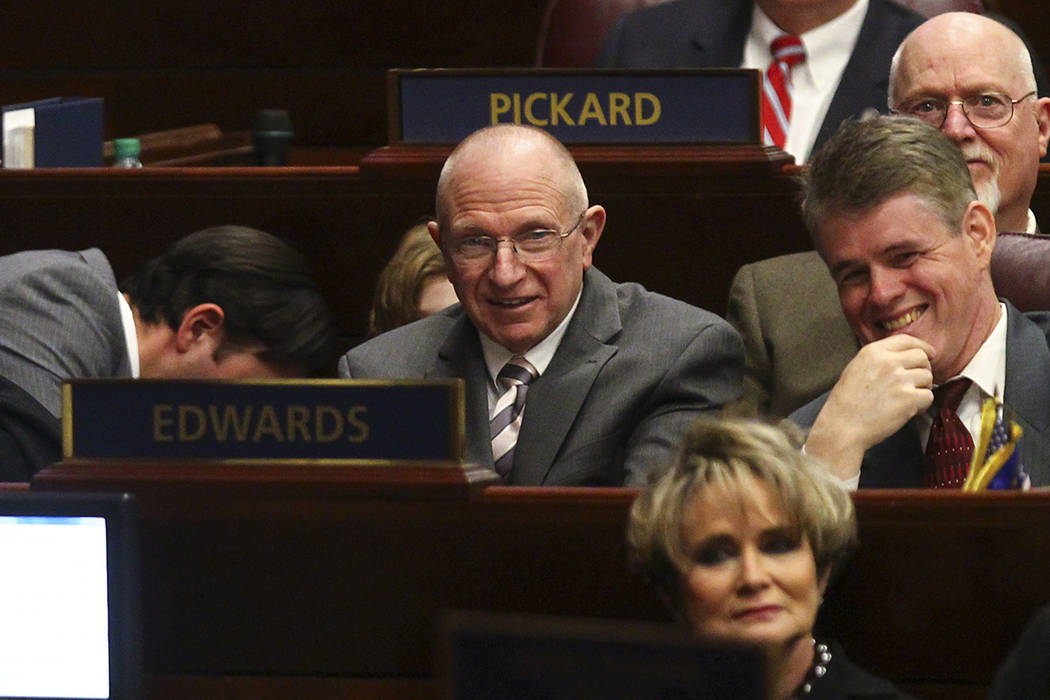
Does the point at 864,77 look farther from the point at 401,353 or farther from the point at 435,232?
the point at 401,353

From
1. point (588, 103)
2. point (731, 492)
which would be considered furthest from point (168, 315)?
point (731, 492)

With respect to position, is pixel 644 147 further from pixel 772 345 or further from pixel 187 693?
pixel 187 693

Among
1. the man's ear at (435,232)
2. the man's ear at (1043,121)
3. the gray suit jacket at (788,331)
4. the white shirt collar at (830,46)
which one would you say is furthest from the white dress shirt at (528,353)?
the white shirt collar at (830,46)

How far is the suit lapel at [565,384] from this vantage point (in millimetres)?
2086

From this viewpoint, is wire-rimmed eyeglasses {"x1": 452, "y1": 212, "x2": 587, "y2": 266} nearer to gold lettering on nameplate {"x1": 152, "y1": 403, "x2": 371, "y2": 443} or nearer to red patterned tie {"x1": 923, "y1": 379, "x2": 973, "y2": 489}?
red patterned tie {"x1": 923, "y1": 379, "x2": 973, "y2": 489}

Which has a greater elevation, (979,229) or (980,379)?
(979,229)

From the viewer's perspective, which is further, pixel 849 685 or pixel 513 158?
pixel 513 158

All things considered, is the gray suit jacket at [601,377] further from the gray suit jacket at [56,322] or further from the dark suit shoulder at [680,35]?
the dark suit shoulder at [680,35]

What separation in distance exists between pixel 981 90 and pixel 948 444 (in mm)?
820

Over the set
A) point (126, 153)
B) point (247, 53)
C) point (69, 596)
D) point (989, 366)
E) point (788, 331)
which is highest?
point (247, 53)

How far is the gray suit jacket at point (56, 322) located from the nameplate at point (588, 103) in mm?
529

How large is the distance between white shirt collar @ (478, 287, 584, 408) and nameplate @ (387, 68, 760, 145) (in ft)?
1.22

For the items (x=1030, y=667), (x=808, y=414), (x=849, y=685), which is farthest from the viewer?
(x=808, y=414)

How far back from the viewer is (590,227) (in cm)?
226
